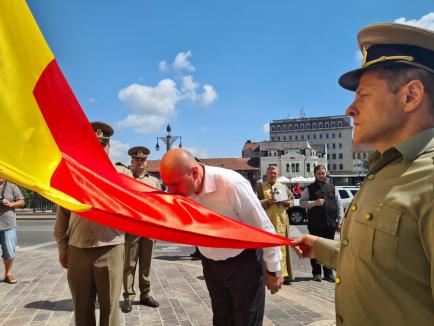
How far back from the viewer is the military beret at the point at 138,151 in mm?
6051

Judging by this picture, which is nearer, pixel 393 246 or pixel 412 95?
pixel 393 246

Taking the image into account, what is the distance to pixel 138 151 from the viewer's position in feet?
20.0

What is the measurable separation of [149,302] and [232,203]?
9.96 feet

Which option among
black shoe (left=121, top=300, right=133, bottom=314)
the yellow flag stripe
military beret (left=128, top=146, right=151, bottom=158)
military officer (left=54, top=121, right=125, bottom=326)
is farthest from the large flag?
military beret (left=128, top=146, right=151, bottom=158)

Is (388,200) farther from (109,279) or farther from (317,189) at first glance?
(317,189)

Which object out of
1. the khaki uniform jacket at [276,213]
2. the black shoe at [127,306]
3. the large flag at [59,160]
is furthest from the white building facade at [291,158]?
the large flag at [59,160]

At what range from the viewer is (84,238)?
3.54 m

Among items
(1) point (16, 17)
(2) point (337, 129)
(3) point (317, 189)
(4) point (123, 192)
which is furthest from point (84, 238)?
(2) point (337, 129)

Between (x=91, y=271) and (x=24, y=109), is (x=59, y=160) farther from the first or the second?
(x=91, y=271)

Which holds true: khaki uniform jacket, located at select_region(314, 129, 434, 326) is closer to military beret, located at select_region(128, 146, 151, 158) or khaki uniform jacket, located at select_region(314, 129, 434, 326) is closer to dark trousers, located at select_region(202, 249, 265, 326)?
dark trousers, located at select_region(202, 249, 265, 326)

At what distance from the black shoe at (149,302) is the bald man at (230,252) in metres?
2.39

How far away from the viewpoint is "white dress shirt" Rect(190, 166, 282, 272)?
2971 mm

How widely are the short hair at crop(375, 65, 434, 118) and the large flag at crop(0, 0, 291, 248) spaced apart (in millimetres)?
1252

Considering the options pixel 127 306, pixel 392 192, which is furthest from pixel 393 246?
pixel 127 306
